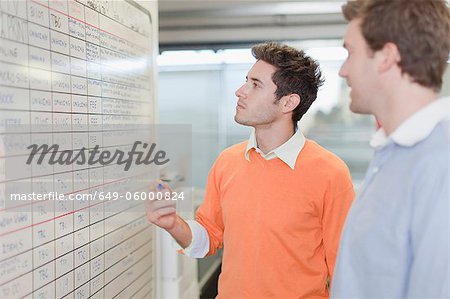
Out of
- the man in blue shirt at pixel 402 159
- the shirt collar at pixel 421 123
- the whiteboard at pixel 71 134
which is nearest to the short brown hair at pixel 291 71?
the whiteboard at pixel 71 134

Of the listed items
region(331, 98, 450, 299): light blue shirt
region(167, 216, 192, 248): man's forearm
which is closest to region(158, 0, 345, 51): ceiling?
region(167, 216, 192, 248): man's forearm

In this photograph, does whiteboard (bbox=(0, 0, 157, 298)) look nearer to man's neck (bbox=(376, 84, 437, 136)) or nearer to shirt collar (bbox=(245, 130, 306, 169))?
shirt collar (bbox=(245, 130, 306, 169))

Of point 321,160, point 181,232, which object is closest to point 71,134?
point 181,232

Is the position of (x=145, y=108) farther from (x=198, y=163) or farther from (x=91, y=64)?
(x=198, y=163)

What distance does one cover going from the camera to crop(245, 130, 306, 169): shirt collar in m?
1.79

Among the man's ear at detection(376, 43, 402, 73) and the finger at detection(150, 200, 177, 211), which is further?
the finger at detection(150, 200, 177, 211)

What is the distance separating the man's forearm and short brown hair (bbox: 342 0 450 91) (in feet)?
3.01

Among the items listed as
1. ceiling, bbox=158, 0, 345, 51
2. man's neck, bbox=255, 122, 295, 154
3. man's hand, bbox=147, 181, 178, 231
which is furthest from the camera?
ceiling, bbox=158, 0, 345, 51

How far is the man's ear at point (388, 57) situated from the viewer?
1097mm

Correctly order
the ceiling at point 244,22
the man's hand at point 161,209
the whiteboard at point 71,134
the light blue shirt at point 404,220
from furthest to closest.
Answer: the ceiling at point 244,22
the man's hand at point 161,209
the whiteboard at point 71,134
the light blue shirt at point 404,220

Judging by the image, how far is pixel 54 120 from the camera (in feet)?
4.75

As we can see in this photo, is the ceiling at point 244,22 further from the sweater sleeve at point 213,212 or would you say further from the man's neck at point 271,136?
the sweater sleeve at point 213,212

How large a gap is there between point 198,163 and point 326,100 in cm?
136

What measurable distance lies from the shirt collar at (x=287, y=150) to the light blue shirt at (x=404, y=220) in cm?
62
